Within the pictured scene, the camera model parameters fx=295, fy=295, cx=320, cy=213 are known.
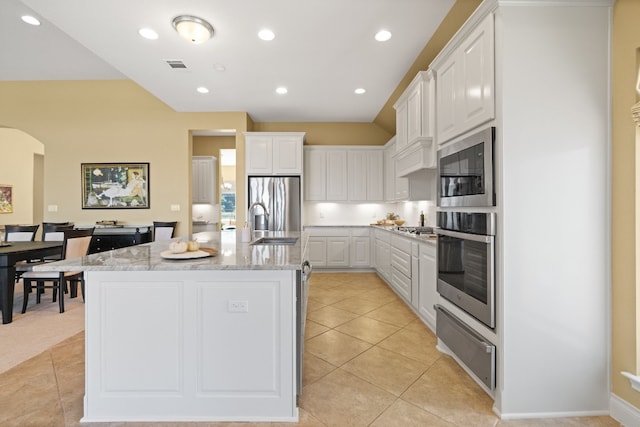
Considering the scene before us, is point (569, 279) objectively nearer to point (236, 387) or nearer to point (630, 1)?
point (630, 1)

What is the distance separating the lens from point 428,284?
289 cm

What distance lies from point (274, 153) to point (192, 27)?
2.74 metres

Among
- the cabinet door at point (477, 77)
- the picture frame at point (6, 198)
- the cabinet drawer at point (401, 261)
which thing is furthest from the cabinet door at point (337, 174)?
the picture frame at point (6, 198)

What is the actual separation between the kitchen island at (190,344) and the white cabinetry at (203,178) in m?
5.69

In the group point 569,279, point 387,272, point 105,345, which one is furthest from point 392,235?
point 105,345

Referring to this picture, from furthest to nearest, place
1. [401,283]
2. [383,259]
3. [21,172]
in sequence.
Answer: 1. [21,172]
2. [383,259]
3. [401,283]

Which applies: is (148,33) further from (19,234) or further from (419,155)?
(19,234)

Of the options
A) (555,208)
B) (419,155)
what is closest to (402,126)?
(419,155)

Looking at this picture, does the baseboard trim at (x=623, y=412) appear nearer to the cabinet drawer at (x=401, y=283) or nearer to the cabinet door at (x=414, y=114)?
the cabinet drawer at (x=401, y=283)

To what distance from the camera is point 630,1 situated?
162cm

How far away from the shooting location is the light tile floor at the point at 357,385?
5.54 feet

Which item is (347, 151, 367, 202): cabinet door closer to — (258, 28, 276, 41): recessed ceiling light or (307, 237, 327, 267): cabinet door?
(307, 237, 327, 267): cabinet door

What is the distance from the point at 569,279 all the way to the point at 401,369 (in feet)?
4.15

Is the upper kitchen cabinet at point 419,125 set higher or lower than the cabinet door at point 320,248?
higher
